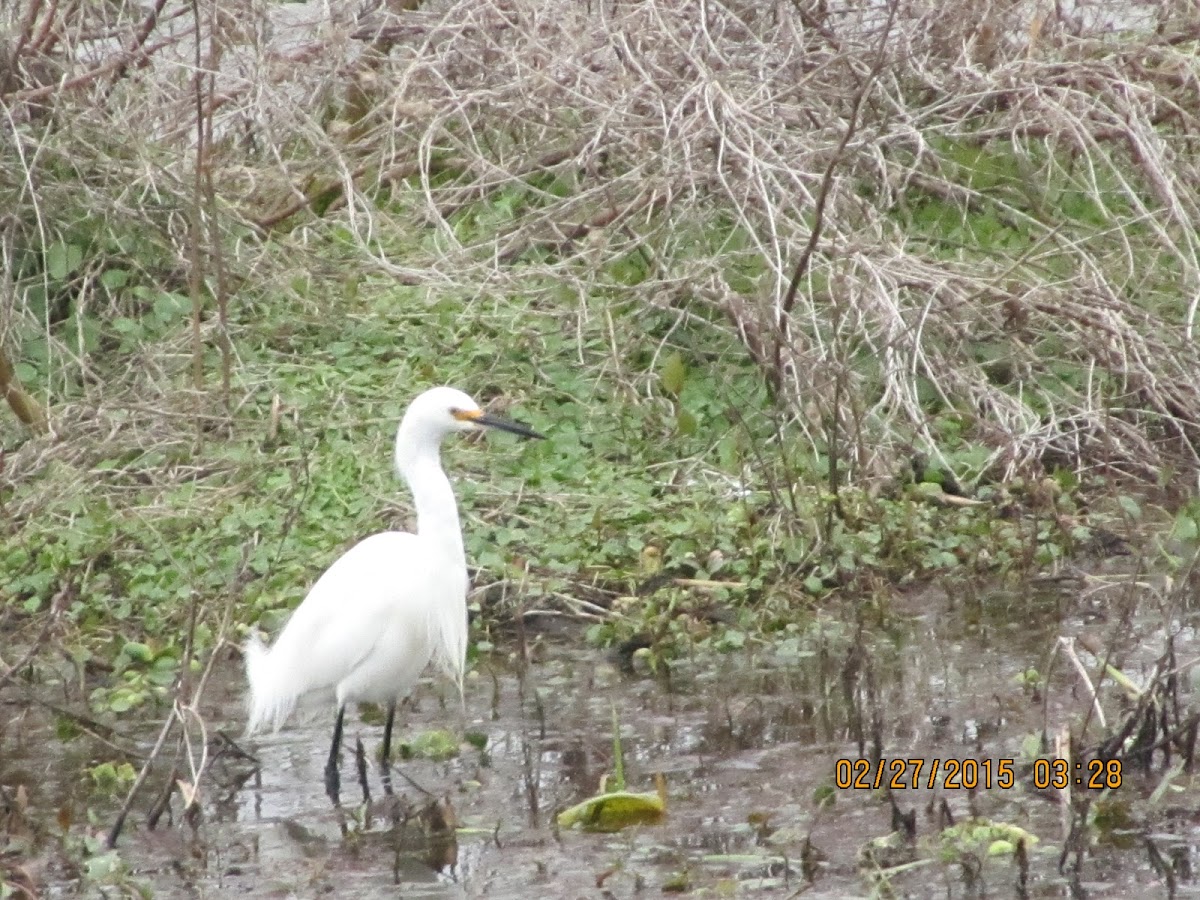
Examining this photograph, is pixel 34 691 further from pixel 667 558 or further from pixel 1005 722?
pixel 1005 722

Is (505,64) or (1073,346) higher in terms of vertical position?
(505,64)

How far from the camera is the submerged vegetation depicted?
248 inches

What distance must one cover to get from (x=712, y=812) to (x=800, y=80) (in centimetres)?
404

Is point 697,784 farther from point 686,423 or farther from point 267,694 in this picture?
point 686,423

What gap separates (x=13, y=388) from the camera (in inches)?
275

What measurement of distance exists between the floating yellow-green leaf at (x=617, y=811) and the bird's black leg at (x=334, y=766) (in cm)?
80

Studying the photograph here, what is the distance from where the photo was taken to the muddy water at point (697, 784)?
13.7 feet

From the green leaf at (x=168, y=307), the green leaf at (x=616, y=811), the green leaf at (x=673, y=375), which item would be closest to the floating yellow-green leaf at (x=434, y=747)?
the green leaf at (x=616, y=811)

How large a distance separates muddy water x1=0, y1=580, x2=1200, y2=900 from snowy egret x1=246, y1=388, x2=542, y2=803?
22cm

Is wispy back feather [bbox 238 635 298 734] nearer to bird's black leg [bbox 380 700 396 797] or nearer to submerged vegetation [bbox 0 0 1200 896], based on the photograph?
bird's black leg [bbox 380 700 396 797]

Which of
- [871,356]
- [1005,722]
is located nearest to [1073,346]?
[871,356]
